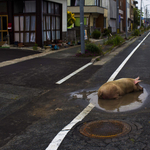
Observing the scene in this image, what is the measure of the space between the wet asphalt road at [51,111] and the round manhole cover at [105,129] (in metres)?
0.15

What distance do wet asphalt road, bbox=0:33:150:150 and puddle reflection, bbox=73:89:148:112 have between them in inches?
9.3

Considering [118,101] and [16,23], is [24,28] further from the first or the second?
[118,101]

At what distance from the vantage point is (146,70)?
1153 cm

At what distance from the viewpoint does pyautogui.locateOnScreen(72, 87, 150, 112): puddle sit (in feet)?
21.6

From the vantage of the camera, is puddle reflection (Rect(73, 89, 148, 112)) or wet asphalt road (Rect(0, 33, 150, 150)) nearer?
wet asphalt road (Rect(0, 33, 150, 150))

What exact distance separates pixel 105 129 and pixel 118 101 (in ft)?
7.13

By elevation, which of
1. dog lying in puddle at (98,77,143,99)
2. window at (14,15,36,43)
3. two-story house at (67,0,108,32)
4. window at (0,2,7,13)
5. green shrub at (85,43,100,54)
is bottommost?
dog lying in puddle at (98,77,143,99)

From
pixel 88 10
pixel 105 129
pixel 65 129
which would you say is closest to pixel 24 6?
pixel 65 129

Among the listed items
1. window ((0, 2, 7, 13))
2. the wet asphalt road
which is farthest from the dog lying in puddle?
window ((0, 2, 7, 13))

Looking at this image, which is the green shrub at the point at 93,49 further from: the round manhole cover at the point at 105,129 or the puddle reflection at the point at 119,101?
the round manhole cover at the point at 105,129

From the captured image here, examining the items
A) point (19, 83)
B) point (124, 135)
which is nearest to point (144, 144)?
point (124, 135)

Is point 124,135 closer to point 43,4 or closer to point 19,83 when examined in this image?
point 19,83

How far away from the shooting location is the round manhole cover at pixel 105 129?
4804 millimetres

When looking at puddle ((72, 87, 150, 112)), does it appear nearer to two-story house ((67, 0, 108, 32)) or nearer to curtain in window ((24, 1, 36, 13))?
curtain in window ((24, 1, 36, 13))
